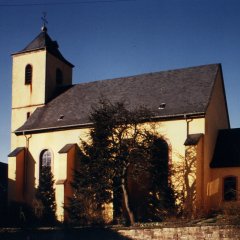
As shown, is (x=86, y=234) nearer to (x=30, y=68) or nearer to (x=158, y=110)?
(x=158, y=110)

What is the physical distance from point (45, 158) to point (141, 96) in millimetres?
8927

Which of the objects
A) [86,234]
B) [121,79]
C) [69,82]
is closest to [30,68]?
[69,82]

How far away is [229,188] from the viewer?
96.7 ft

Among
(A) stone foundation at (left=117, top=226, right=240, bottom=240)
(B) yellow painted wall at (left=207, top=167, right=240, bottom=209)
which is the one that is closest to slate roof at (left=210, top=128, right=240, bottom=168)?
(B) yellow painted wall at (left=207, top=167, right=240, bottom=209)

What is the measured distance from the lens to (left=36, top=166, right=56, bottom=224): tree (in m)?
33.2

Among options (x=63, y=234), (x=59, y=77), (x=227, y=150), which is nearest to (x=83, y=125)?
(x=59, y=77)

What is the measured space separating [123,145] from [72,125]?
6.80 meters

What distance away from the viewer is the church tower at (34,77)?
132 ft

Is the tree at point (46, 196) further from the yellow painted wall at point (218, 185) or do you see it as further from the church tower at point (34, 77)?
the yellow painted wall at point (218, 185)

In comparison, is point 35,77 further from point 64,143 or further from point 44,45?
point 64,143

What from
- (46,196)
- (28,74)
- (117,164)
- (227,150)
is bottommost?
(46,196)

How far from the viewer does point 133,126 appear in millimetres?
29688

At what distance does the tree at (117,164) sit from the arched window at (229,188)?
370 cm

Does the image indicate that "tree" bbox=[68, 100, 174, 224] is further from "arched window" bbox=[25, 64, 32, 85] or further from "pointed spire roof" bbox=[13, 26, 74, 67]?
"pointed spire roof" bbox=[13, 26, 74, 67]
